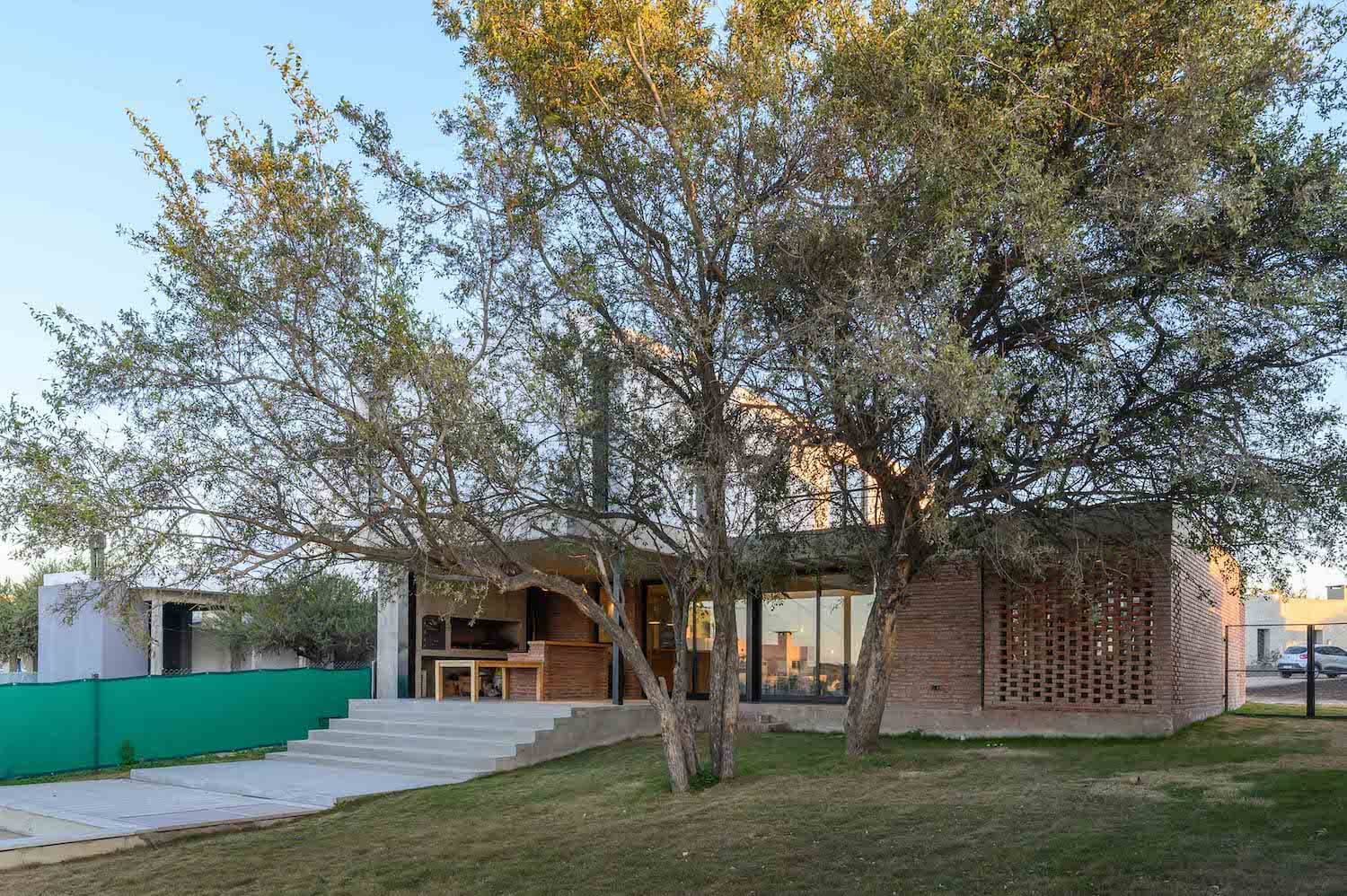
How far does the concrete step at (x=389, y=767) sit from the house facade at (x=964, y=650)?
213cm

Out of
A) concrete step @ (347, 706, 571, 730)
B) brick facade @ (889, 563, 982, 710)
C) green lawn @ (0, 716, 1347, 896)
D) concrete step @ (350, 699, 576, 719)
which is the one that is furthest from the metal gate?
concrete step @ (347, 706, 571, 730)

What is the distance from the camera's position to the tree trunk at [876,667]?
12.8m

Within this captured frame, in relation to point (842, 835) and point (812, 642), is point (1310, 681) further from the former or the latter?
point (842, 835)

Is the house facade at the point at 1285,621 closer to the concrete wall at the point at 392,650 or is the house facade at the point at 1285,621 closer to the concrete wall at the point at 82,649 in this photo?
the concrete wall at the point at 392,650

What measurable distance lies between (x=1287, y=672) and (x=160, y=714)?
20.8 meters

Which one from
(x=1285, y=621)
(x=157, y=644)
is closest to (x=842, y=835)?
(x=157, y=644)

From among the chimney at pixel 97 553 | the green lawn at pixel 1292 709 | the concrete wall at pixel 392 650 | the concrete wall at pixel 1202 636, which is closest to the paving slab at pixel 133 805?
the chimney at pixel 97 553

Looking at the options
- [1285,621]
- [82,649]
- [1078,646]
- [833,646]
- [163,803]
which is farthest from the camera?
[1285,621]

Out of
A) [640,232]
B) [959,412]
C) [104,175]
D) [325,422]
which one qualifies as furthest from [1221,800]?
[104,175]

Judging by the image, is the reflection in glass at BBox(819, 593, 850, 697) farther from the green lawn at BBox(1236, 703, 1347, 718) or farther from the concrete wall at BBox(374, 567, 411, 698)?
the concrete wall at BBox(374, 567, 411, 698)

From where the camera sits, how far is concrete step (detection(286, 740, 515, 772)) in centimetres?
1449

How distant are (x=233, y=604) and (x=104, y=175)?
440cm

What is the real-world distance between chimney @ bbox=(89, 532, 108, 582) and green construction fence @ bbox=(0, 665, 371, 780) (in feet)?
20.3

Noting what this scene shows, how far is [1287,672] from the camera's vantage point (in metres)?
22.8
